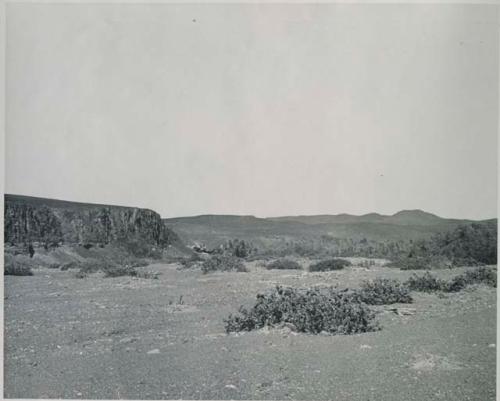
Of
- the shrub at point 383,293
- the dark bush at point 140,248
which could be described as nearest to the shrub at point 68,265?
the dark bush at point 140,248

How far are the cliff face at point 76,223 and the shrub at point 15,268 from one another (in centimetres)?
21

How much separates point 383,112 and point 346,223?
126cm

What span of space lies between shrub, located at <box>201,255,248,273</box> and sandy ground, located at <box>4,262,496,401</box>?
0.29 ft


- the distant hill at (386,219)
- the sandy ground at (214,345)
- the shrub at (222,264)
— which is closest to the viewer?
the sandy ground at (214,345)

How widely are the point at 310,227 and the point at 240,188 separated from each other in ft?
2.88

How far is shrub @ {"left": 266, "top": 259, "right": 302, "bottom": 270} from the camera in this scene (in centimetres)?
606

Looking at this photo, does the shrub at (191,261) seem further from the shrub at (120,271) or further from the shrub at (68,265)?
the shrub at (68,265)

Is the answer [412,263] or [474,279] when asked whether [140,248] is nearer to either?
Result: [412,263]

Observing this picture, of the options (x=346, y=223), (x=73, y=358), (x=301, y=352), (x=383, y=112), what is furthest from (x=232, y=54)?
(x=73, y=358)

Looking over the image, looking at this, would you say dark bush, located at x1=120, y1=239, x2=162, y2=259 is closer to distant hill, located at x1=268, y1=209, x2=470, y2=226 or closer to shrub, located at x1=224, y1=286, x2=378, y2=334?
shrub, located at x1=224, y1=286, x2=378, y2=334

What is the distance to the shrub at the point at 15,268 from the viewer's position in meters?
6.05

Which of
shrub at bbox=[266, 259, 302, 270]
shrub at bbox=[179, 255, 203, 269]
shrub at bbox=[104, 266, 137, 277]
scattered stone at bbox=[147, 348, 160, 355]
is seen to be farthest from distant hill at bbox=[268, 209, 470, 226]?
scattered stone at bbox=[147, 348, 160, 355]

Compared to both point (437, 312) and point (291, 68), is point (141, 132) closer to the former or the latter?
point (291, 68)

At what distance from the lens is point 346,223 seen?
586 cm
